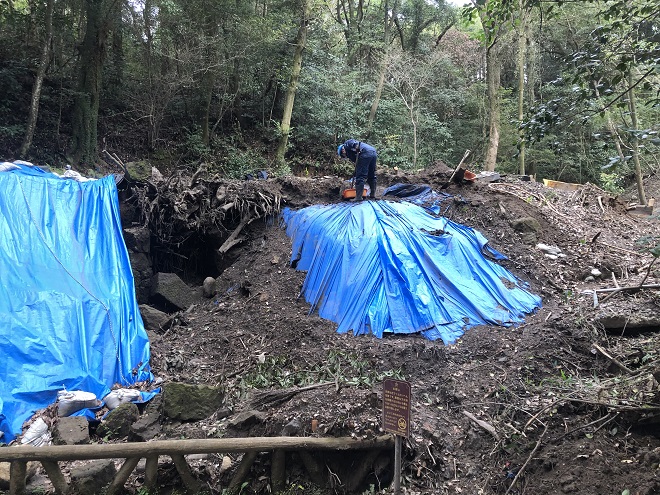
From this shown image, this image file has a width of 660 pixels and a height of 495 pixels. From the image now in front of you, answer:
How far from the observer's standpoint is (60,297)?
589 centimetres

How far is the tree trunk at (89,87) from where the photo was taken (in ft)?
37.2

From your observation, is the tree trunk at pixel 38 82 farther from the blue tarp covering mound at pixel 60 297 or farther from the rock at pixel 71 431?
the rock at pixel 71 431

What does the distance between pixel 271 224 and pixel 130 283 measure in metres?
3.16

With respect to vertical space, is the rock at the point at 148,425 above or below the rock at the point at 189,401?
below

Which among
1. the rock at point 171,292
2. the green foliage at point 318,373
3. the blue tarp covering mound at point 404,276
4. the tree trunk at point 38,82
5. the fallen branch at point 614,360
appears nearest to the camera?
the fallen branch at point 614,360

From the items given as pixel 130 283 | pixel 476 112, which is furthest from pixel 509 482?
pixel 476 112

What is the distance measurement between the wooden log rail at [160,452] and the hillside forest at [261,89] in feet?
24.8

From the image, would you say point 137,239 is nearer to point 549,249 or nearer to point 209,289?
point 209,289

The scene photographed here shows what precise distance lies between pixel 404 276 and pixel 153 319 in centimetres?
406

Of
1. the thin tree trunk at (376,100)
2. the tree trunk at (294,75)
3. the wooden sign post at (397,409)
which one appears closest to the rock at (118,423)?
the wooden sign post at (397,409)

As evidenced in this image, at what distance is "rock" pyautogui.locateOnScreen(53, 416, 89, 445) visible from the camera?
446cm

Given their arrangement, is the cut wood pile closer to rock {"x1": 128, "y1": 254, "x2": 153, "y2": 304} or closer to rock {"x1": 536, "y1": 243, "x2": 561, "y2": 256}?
rock {"x1": 128, "y1": 254, "x2": 153, "y2": 304}

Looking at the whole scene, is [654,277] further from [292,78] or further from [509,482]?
[292,78]

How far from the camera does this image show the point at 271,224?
9.27 meters
